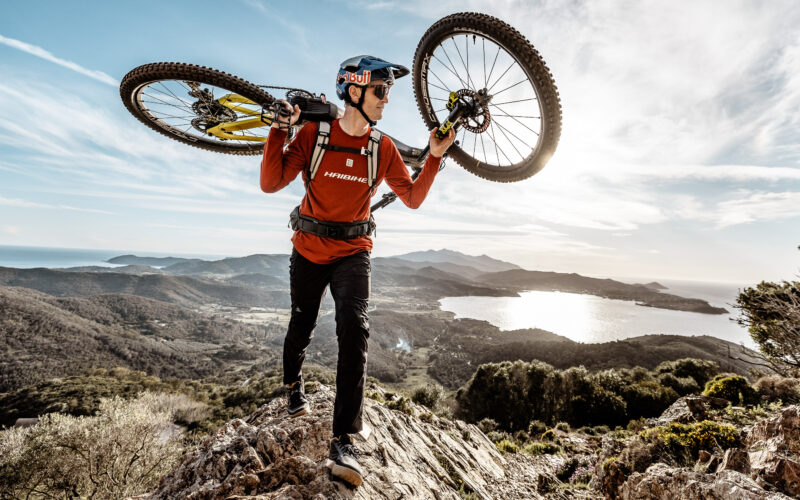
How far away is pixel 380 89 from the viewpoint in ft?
9.71

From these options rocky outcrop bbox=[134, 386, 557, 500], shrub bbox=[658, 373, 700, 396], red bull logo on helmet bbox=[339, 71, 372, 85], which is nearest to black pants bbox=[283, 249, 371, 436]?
rocky outcrop bbox=[134, 386, 557, 500]

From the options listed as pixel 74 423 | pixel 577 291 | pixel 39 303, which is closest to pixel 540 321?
pixel 577 291

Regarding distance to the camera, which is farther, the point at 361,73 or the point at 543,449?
the point at 543,449

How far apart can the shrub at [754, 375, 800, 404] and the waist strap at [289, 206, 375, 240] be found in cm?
1440

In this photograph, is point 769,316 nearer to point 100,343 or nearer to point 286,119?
point 286,119

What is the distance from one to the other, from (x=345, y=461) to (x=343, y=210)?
7.61 ft

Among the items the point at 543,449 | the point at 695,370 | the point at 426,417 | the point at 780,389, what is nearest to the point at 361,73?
the point at 426,417

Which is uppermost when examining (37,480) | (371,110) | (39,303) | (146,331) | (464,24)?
(464,24)

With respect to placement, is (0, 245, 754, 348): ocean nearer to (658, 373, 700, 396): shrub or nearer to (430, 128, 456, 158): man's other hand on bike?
(658, 373, 700, 396): shrub

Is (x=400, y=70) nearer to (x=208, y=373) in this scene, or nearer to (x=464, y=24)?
(x=464, y=24)

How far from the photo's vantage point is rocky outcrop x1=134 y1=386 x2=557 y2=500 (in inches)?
112

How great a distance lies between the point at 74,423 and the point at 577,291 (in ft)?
440

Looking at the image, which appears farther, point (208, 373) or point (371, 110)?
point (208, 373)

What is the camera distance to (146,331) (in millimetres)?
141750
